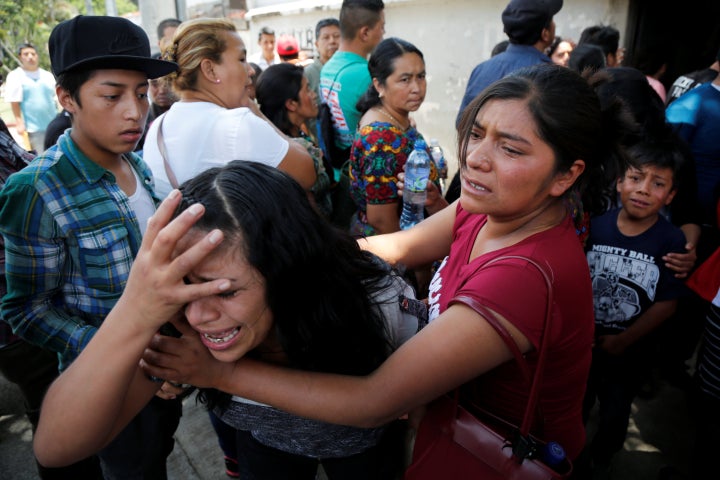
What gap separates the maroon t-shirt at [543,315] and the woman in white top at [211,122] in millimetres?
1224

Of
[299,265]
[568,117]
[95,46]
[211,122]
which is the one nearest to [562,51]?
[211,122]

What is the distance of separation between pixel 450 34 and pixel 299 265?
6.65 meters

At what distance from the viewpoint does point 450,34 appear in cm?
703

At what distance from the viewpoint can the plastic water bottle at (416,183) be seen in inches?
101

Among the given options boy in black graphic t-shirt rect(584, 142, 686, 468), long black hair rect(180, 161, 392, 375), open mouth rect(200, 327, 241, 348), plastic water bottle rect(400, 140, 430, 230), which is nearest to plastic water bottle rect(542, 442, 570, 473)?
long black hair rect(180, 161, 392, 375)

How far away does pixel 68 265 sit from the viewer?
1.73 m

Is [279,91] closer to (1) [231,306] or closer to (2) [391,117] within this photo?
(2) [391,117]

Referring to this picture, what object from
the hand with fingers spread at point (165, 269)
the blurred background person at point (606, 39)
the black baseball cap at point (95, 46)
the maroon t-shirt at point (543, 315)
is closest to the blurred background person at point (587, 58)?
the blurred background person at point (606, 39)

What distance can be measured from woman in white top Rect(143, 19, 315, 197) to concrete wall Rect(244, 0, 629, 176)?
4540 mm

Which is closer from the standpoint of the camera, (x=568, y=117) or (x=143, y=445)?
(x=568, y=117)

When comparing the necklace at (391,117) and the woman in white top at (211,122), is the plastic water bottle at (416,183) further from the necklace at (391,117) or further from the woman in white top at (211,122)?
the woman in white top at (211,122)

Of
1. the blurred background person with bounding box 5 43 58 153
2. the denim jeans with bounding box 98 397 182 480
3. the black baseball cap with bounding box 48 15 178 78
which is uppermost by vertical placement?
the black baseball cap with bounding box 48 15 178 78

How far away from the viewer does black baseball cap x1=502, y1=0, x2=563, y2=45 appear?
3.47 meters

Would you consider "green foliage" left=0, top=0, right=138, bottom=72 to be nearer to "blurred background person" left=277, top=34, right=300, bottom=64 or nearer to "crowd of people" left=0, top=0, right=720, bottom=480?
"blurred background person" left=277, top=34, right=300, bottom=64
